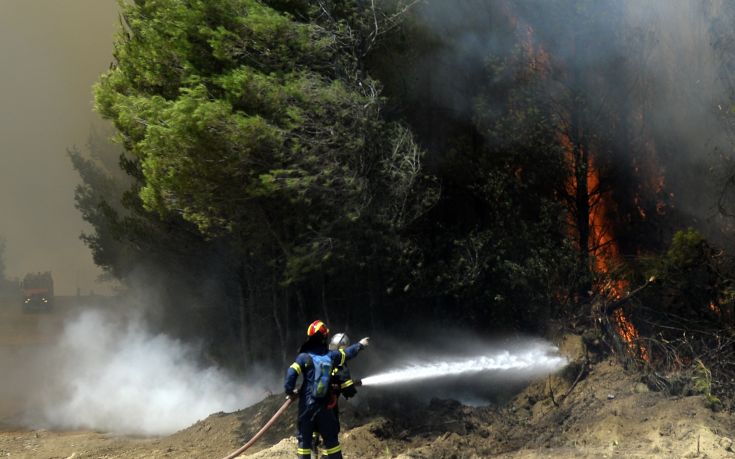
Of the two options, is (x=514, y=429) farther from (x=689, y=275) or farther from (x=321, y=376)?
(x=321, y=376)

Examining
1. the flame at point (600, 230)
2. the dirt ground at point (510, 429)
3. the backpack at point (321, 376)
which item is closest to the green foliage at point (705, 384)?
the dirt ground at point (510, 429)

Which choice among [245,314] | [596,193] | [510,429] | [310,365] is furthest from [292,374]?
[245,314]

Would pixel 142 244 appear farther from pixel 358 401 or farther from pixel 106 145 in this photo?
pixel 106 145

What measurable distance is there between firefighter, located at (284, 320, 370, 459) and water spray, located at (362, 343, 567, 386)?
12.3 ft

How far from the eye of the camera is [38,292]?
42594 mm

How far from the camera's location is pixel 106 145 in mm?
35656

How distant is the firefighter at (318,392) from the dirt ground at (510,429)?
1.46 meters

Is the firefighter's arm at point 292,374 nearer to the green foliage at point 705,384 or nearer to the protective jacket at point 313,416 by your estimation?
the protective jacket at point 313,416

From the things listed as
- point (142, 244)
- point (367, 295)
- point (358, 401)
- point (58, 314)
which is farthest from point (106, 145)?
point (358, 401)

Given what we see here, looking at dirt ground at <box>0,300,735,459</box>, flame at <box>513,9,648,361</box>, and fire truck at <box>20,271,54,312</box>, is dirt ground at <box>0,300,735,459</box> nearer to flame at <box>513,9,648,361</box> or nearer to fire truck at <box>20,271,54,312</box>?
flame at <box>513,9,648,361</box>

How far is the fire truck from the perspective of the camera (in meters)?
42.4

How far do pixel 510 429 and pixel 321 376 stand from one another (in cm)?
414

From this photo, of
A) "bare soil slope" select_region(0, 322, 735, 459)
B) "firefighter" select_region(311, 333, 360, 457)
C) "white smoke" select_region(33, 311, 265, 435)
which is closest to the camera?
"firefighter" select_region(311, 333, 360, 457)

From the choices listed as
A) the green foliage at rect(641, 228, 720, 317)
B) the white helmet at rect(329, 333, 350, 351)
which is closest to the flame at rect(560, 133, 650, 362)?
the green foliage at rect(641, 228, 720, 317)
